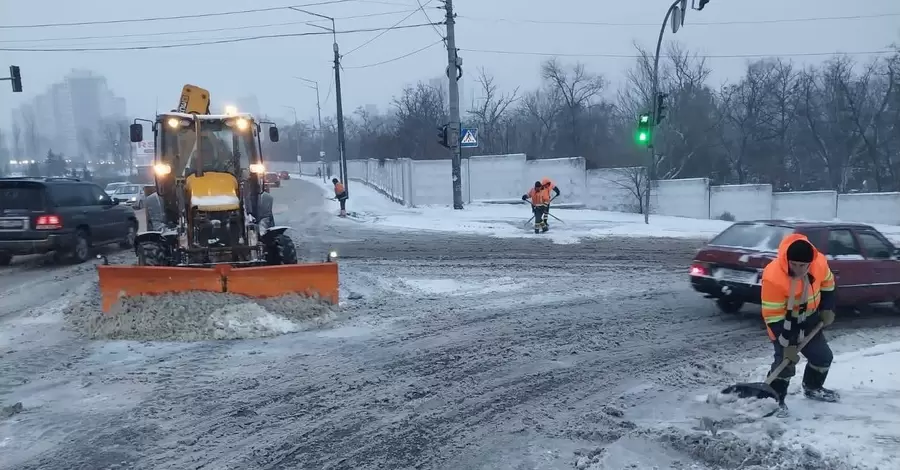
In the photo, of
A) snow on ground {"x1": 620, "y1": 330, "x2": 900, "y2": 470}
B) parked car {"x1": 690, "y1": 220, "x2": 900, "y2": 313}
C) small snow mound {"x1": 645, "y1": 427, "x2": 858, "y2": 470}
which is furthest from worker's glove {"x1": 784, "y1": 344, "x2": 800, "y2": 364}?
parked car {"x1": 690, "y1": 220, "x2": 900, "y2": 313}

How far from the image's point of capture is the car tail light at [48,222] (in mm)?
14453

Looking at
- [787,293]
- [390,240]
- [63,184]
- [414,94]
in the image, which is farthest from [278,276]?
[414,94]

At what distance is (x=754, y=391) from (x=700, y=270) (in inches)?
177

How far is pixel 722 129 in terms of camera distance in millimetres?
51688

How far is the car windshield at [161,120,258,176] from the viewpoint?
1120cm

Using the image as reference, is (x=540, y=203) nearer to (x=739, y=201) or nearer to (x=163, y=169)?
(x=163, y=169)

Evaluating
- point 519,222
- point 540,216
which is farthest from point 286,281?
point 519,222

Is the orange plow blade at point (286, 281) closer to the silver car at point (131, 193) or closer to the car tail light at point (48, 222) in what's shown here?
the car tail light at point (48, 222)

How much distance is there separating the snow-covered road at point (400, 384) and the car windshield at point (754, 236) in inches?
43.7

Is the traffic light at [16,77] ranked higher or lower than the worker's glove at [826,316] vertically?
higher

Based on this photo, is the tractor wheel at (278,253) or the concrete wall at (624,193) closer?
the tractor wheel at (278,253)

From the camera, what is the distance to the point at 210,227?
10.3 m

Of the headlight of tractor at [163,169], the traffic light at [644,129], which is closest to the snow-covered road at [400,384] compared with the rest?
the headlight of tractor at [163,169]

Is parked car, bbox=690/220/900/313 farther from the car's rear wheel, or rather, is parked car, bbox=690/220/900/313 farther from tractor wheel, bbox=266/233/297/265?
tractor wheel, bbox=266/233/297/265
